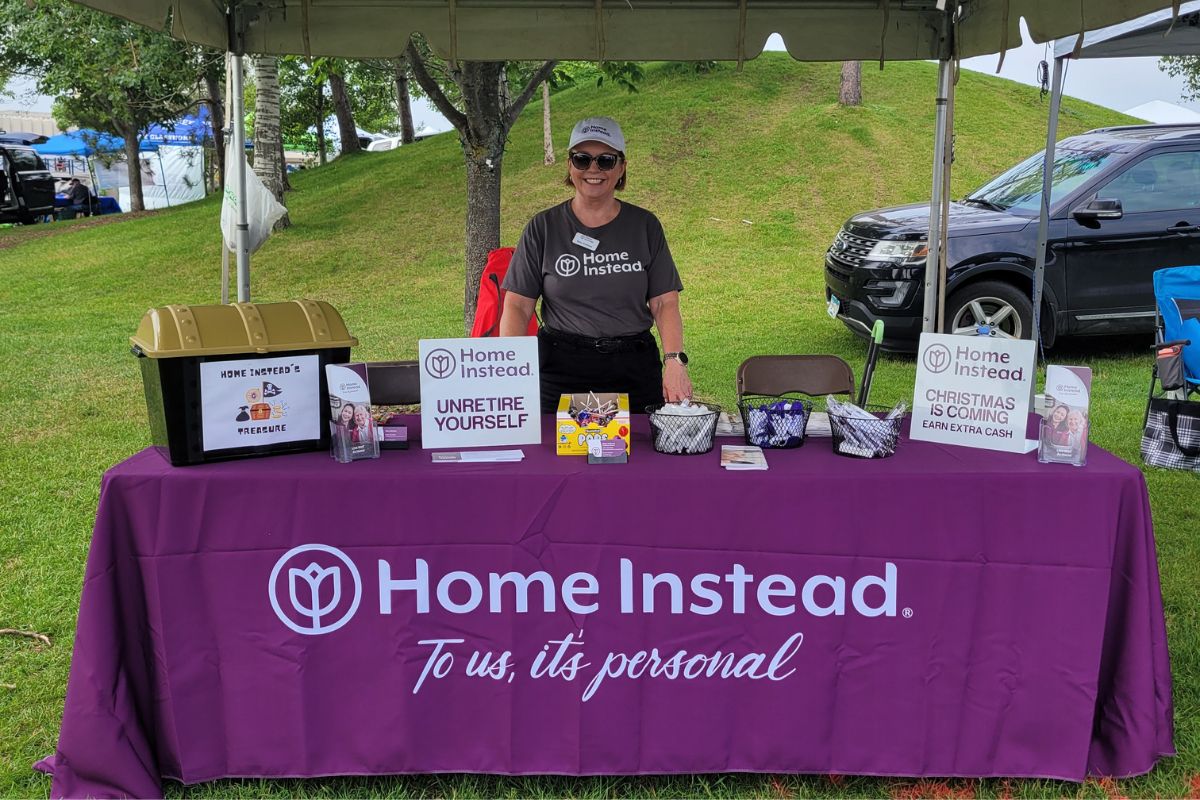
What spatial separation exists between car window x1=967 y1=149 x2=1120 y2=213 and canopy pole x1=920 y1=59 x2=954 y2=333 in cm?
370

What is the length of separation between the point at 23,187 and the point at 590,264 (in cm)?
2136

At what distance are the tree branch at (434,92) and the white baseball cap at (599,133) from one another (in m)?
1.91

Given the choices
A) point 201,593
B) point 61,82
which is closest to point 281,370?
point 201,593

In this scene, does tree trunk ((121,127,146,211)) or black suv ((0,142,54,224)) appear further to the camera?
tree trunk ((121,127,146,211))

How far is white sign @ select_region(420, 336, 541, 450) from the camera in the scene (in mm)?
2559

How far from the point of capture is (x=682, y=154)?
1573cm

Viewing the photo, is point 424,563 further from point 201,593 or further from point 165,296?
point 165,296

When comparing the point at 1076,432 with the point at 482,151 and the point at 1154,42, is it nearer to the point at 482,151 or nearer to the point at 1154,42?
the point at 482,151

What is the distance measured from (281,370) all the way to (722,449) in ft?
3.94

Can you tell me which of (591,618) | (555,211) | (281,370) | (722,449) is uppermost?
(555,211)

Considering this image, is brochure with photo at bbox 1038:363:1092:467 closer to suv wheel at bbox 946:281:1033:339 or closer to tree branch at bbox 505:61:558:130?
tree branch at bbox 505:61:558:130

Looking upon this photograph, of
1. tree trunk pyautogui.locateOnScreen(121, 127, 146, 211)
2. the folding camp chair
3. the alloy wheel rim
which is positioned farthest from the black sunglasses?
tree trunk pyautogui.locateOnScreen(121, 127, 146, 211)

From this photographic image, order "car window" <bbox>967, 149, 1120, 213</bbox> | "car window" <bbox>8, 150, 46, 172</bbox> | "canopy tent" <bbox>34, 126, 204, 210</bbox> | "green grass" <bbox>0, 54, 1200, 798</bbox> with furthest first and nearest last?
1. "canopy tent" <bbox>34, 126, 204, 210</bbox>
2. "car window" <bbox>8, 150, 46, 172</bbox>
3. "car window" <bbox>967, 149, 1120, 213</bbox>
4. "green grass" <bbox>0, 54, 1200, 798</bbox>

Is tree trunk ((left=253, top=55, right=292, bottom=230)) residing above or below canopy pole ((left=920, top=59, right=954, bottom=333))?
above
